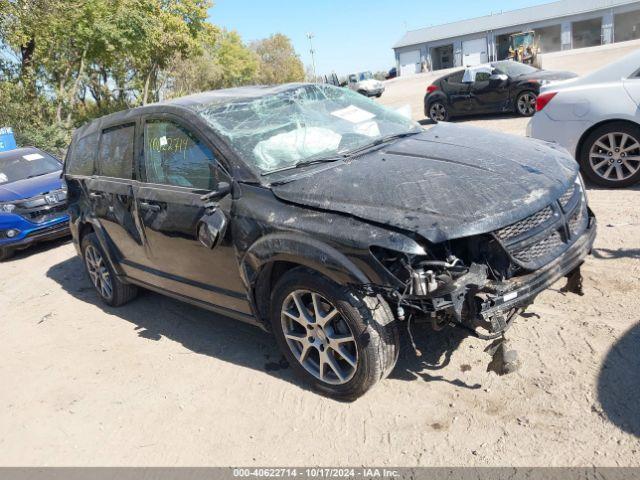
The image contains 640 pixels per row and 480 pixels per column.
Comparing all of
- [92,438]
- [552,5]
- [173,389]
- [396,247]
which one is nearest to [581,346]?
[396,247]

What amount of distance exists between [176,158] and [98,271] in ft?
6.95

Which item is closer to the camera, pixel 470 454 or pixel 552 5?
pixel 470 454

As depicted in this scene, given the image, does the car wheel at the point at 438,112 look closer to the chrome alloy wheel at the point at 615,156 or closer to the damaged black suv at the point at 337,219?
the chrome alloy wheel at the point at 615,156

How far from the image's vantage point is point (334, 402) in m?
3.38

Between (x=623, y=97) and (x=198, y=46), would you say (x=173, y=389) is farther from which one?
(x=198, y=46)

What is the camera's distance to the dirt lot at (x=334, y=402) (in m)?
2.86

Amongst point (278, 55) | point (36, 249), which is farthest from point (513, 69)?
point (278, 55)

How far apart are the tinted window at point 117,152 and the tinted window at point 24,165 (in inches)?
203

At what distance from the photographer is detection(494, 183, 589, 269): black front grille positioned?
117 inches

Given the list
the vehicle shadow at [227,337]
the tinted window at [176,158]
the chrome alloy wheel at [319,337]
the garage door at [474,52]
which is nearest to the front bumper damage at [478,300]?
the chrome alloy wheel at [319,337]

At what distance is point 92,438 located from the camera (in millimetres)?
3494

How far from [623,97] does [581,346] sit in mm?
3517

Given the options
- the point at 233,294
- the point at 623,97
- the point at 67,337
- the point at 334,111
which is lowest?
the point at 67,337

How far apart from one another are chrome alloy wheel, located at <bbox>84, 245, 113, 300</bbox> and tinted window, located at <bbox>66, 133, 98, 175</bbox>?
78 centimetres
